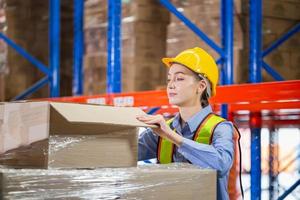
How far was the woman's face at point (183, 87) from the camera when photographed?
121 inches

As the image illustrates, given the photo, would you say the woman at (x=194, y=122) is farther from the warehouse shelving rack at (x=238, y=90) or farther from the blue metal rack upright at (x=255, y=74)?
the blue metal rack upright at (x=255, y=74)

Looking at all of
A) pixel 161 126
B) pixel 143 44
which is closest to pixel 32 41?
pixel 143 44

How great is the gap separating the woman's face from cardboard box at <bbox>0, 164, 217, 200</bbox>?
1.54ft

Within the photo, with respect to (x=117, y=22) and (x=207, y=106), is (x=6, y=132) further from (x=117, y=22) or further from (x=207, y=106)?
(x=117, y=22)

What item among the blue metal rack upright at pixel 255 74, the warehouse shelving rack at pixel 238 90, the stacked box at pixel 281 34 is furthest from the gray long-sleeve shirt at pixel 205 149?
the stacked box at pixel 281 34

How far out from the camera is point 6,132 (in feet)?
8.18

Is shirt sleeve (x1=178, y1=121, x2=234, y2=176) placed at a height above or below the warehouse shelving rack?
below

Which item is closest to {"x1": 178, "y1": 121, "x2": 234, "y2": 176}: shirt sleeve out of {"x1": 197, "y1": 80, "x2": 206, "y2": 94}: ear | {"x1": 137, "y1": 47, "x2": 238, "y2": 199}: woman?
{"x1": 137, "y1": 47, "x2": 238, "y2": 199}: woman

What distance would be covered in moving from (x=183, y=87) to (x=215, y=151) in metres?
0.44

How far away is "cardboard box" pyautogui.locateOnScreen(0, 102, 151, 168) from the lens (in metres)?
2.34

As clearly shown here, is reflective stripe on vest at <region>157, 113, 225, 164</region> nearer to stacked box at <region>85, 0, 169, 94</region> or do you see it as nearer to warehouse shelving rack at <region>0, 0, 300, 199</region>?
warehouse shelving rack at <region>0, 0, 300, 199</region>

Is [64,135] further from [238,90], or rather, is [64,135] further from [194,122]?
[238,90]

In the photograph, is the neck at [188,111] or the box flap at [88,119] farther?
the neck at [188,111]

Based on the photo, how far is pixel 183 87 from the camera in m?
3.08
